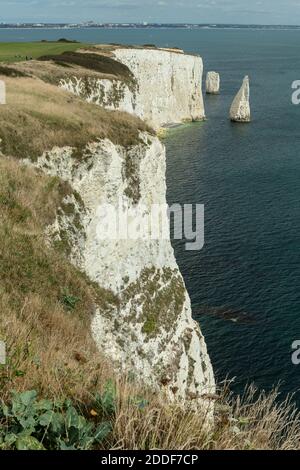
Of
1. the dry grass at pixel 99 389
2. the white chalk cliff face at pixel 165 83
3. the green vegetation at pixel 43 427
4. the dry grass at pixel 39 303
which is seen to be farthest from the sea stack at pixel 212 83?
the green vegetation at pixel 43 427

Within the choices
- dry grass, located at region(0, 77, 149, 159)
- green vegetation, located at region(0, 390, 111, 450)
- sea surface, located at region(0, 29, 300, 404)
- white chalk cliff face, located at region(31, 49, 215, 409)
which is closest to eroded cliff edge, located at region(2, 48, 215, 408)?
white chalk cliff face, located at region(31, 49, 215, 409)

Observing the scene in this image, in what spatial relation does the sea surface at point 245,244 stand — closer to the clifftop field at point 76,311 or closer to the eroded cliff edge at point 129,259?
the eroded cliff edge at point 129,259

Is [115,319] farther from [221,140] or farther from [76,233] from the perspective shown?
[221,140]

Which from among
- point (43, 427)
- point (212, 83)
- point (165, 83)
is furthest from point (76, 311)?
point (212, 83)

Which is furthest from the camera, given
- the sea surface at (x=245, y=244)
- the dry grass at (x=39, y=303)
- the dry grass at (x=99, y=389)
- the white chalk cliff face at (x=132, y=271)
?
the sea surface at (x=245, y=244)

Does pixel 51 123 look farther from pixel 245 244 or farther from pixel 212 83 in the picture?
pixel 212 83

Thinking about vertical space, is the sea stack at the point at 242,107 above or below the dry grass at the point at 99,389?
above
